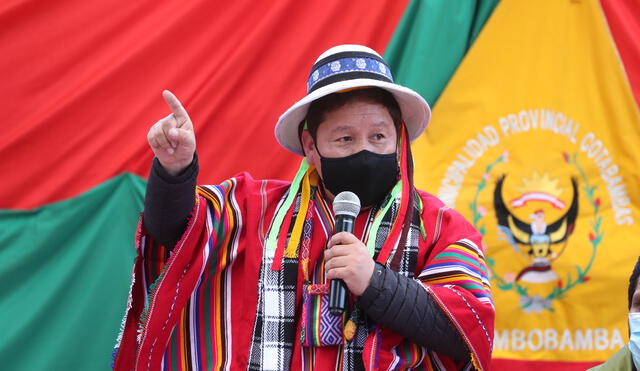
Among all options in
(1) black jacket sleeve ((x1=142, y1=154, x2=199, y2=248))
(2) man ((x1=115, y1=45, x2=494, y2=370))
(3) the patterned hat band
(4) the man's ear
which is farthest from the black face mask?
(1) black jacket sleeve ((x1=142, y1=154, x2=199, y2=248))

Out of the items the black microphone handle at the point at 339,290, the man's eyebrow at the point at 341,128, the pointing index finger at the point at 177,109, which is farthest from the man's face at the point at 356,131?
the pointing index finger at the point at 177,109

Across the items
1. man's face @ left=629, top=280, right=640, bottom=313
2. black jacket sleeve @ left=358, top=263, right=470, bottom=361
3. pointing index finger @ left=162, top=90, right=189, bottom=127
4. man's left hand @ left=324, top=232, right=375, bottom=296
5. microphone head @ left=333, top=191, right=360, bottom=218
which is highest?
pointing index finger @ left=162, top=90, right=189, bottom=127

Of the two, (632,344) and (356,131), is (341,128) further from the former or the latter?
(632,344)

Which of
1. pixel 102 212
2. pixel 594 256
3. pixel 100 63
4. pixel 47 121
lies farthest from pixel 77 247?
pixel 594 256

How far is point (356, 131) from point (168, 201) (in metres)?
0.60

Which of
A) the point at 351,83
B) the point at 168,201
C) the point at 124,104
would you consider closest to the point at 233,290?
the point at 168,201

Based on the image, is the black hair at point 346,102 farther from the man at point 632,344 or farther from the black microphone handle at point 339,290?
the man at point 632,344

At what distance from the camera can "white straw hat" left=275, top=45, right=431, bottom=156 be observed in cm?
229

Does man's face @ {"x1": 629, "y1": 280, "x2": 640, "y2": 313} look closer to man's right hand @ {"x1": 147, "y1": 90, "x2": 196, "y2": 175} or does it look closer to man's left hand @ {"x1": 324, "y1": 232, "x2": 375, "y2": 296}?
man's left hand @ {"x1": 324, "y1": 232, "x2": 375, "y2": 296}

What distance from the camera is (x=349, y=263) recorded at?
1.90 meters

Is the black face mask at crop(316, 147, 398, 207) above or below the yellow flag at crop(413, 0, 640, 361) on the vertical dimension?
below

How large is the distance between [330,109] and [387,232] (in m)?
0.43

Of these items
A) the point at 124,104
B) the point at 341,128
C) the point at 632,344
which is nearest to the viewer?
the point at 632,344

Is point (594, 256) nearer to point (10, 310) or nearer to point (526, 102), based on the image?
point (526, 102)
